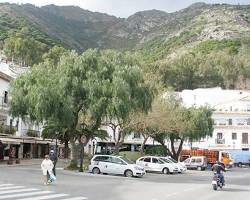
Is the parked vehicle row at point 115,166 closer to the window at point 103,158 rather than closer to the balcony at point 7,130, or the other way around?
the window at point 103,158

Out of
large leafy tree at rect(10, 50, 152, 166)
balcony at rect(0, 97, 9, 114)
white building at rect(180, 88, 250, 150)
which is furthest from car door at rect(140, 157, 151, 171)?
white building at rect(180, 88, 250, 150)

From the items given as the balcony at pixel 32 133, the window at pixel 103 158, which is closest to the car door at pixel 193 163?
the balcony at pixel 32 133

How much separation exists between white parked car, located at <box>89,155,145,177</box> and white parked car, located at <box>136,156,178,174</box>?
7.96m

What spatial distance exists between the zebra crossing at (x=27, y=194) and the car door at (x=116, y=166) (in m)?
14.6

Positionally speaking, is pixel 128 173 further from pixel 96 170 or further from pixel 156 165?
pixel 156 165

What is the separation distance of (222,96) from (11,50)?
48174mm

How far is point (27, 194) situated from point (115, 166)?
17476 millimetres

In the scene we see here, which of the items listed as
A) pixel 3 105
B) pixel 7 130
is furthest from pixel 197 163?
pixel 3 105

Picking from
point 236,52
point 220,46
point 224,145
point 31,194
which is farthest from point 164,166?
point 220,46

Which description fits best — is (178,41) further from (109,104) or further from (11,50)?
(109,104)

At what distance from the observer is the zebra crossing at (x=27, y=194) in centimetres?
1847

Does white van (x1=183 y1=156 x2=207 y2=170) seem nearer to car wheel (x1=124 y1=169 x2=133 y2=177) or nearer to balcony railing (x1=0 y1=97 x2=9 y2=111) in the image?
balcony railing (x1=0 y1=97 x2=9 y2=111)

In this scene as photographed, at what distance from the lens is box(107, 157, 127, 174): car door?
36472 mm

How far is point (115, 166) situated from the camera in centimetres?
3675
